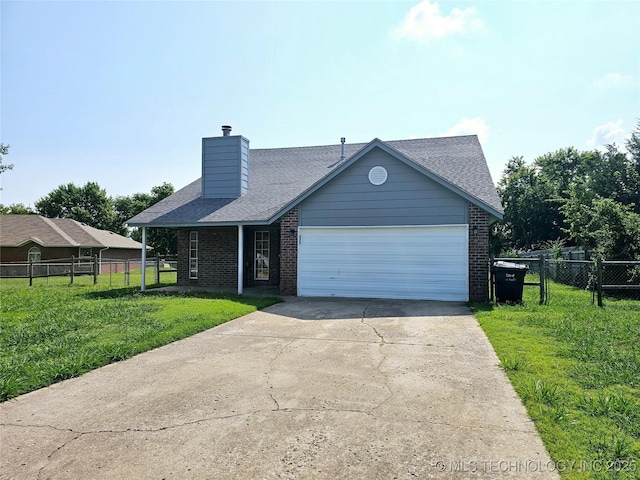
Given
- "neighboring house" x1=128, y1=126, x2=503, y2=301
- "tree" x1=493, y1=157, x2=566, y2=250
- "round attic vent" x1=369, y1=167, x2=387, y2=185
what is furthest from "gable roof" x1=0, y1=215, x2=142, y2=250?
"tree" x1=493, y1=157, x2=566, y2=250

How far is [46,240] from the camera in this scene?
96.6 feet

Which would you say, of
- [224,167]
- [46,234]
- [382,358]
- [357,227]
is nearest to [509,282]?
[357,227]

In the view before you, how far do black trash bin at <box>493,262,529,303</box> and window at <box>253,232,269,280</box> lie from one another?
8128mm

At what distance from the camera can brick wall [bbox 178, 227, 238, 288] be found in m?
15.4

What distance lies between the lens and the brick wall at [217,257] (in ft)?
50.4

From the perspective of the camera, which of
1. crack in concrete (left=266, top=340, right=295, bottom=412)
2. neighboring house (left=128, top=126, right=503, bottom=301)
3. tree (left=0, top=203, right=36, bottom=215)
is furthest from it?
tree (left=0, top=203, right=36, bottom=215)

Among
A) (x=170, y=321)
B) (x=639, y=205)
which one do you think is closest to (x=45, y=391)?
(x=170, y=321)

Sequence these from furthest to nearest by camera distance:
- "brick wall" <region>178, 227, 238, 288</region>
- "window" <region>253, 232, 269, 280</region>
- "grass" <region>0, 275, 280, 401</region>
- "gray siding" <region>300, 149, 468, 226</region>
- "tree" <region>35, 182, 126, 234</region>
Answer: "tree" <region>35, 182, 126, 234</region>
"window" <region>253, 232, 269, 280</region>
"brick wall" <region>178, 227, 238, 288</region>
"gray siding" <region>300, 149, 468, 226</region>
"grass" <region>0, 275, 280, 401</region>

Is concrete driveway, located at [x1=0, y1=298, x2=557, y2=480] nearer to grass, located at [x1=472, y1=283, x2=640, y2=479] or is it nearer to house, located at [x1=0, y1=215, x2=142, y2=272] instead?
grass, located at [x1=472, y1=283, x2=640, y2=479]

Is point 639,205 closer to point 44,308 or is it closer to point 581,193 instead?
point 581,193

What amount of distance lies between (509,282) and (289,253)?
6.38 meters

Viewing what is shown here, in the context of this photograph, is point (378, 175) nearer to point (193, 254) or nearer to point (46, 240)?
point (193, 254)

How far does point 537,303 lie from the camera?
431 inches

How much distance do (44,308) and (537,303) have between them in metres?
12.6
